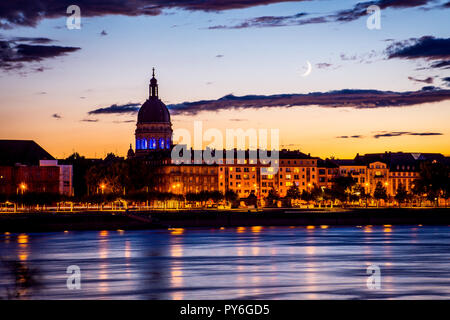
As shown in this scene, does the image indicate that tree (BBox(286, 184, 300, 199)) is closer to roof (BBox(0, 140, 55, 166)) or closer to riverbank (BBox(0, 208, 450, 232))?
riverbank (BBox(0, 208, 450, 232))

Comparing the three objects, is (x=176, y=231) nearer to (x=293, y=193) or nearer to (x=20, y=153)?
(x=20, y=153)

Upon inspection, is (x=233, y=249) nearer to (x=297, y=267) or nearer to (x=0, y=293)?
(x=297, y=267)

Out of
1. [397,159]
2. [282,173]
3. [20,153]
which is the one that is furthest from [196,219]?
[397,159]

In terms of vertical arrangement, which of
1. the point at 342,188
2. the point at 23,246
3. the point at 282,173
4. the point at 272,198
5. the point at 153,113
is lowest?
the point at 23,246

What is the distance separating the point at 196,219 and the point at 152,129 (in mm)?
94738

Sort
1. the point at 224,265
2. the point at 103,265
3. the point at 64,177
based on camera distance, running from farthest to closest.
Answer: the point at 64,177, the point at 224,265, the point at 103,265

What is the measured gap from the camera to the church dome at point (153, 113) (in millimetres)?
193000

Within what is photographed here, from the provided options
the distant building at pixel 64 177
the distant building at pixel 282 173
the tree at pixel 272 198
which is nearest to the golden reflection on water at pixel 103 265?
the distant building at pixel 64 177

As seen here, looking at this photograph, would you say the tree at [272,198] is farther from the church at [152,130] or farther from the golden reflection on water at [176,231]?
the golden reflection on water at [176,231]

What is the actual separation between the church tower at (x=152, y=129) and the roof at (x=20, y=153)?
49476mm

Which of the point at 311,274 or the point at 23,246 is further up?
the point at 23,246

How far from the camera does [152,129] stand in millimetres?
191750

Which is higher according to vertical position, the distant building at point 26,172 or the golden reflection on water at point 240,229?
the distant building at point 26,172

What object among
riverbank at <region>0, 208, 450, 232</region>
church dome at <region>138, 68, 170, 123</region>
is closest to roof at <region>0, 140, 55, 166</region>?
riverbank at <region>0, 208, 450, 232</region>
